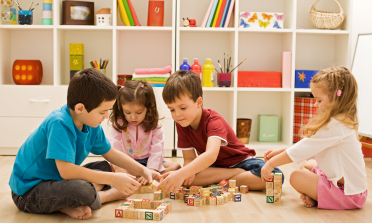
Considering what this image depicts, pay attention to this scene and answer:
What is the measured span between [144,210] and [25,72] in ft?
6.10

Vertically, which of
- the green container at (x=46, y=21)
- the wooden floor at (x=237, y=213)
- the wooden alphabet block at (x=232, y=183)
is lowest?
the wooden floor at (x=237, y=213)

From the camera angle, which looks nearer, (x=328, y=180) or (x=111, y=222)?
(x=111, y=222)

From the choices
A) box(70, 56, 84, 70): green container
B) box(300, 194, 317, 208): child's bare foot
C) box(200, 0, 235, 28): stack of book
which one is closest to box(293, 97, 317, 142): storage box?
box(200, 0, 235, 28): stack of book

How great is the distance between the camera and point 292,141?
2.93 meters

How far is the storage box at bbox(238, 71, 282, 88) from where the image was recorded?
291 cm

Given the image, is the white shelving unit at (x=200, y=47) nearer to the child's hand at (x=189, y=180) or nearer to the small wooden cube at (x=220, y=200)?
the child's hand at (x=189, y=180)

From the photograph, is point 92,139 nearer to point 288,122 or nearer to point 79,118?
point 79,118

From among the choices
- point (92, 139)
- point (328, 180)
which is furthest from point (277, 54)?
point (92, 139)

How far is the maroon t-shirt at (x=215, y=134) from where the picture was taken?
1748 millimetres

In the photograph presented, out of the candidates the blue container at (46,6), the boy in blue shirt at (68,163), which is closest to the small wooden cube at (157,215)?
the boy in blue shirt at (68,163)

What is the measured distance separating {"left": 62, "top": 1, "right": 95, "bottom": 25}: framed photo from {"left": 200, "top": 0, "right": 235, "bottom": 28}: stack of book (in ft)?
2.89

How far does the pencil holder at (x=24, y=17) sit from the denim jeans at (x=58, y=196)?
5.80ft

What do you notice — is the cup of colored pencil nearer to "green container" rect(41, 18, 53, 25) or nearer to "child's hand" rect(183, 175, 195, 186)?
"green container" rect(41, 18, 53, 25)

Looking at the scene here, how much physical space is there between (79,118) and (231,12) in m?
1.81
